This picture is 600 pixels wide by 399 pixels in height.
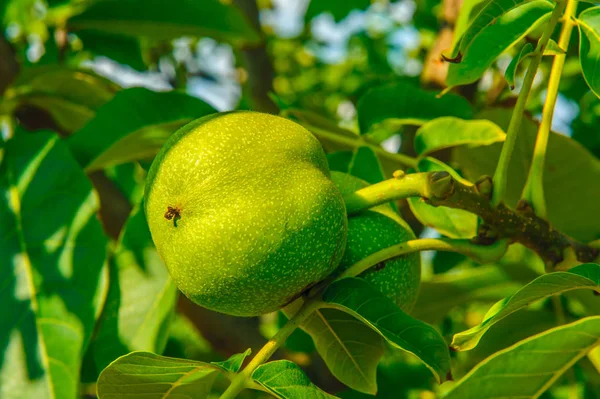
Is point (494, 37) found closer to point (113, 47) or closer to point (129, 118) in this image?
point (129, 118)

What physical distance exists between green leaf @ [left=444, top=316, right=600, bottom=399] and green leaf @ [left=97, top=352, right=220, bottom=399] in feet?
1.31

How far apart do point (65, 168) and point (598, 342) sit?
1.14 m

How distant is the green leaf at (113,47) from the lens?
2549 mm

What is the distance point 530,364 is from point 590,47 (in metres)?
0.58

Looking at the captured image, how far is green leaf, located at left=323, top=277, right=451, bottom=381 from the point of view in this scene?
42.4 inches

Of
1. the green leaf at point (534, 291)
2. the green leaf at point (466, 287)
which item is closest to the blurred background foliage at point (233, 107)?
the green leaf at point (466, 287)

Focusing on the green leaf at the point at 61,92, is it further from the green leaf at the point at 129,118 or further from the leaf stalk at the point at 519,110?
the leaf stalk at the point at 519,110

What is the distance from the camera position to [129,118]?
1624 mm

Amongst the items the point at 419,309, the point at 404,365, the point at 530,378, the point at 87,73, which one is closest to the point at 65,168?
the point at 87,73

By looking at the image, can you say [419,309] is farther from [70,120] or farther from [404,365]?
[70,120]

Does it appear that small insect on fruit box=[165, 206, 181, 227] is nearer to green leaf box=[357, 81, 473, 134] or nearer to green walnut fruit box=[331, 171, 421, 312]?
green walnut fruit box=[331, 171, 421, 312]

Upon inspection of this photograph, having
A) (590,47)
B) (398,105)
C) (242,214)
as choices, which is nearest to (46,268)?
(242,214)

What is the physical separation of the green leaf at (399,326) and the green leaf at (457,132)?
440 mm

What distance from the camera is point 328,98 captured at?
4066 mm
